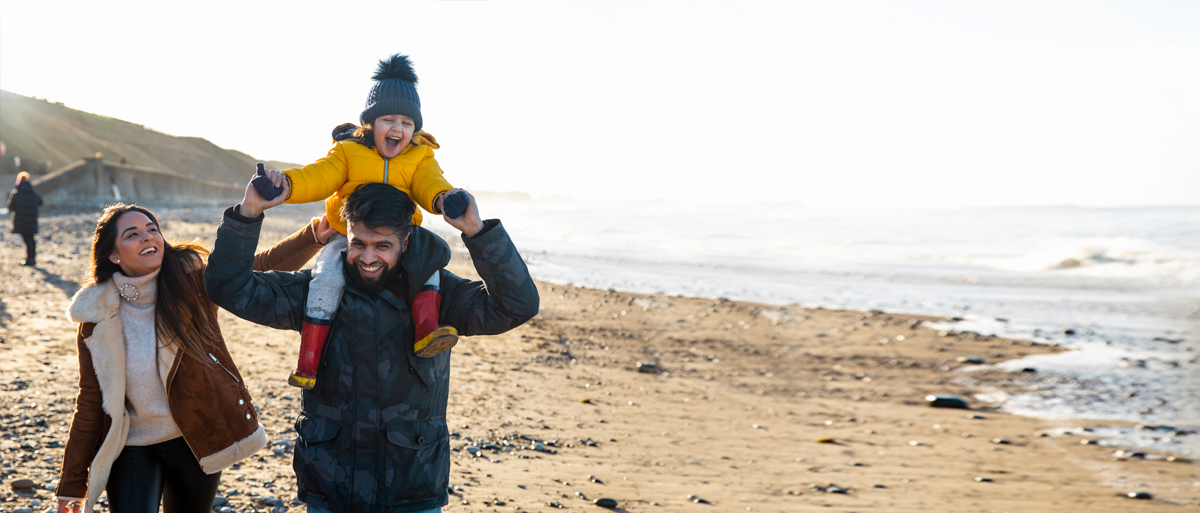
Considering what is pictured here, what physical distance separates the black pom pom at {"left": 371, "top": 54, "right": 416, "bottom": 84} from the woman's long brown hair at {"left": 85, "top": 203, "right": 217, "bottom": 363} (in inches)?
46.6

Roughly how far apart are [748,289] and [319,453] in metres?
18.7

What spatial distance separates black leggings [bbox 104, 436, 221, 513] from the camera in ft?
10.3

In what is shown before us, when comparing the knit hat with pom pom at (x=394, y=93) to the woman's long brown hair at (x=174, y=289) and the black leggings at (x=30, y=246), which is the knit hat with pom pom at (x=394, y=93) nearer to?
the woman's long brown hair at (x=174, y=289)

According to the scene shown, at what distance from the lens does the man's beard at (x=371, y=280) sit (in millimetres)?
2605

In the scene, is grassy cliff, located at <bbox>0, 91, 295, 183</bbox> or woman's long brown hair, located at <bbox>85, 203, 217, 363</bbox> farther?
grassy cliff, located at <bbox>0, 91, 295, 183</bbox>

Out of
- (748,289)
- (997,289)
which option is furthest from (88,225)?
(997,289)

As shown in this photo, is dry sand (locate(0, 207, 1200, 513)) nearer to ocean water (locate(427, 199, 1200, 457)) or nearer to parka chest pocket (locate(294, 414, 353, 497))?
ocean water (locate(427, 199, 1200, 457))

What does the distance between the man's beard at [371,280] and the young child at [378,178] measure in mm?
33

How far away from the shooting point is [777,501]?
605 cm

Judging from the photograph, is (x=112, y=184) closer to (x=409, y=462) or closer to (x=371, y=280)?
(x=371, y=280)

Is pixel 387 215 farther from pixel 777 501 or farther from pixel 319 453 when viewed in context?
pixel 777 501

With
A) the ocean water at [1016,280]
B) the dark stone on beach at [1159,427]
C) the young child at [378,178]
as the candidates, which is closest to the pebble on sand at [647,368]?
the ocean water at [1016,280]

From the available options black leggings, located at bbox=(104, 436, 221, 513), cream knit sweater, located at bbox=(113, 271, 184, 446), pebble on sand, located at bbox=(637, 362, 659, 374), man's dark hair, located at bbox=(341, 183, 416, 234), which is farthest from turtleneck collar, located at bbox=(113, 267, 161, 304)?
pebble on sand, located at bbox=(637, 362, 659, 374)

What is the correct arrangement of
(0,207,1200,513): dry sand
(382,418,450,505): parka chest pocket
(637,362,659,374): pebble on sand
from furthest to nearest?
(637,362,659,374): pebble on sand < (0,207,1200,513): dry sand < (382,418,450,505): parka chest pocket
